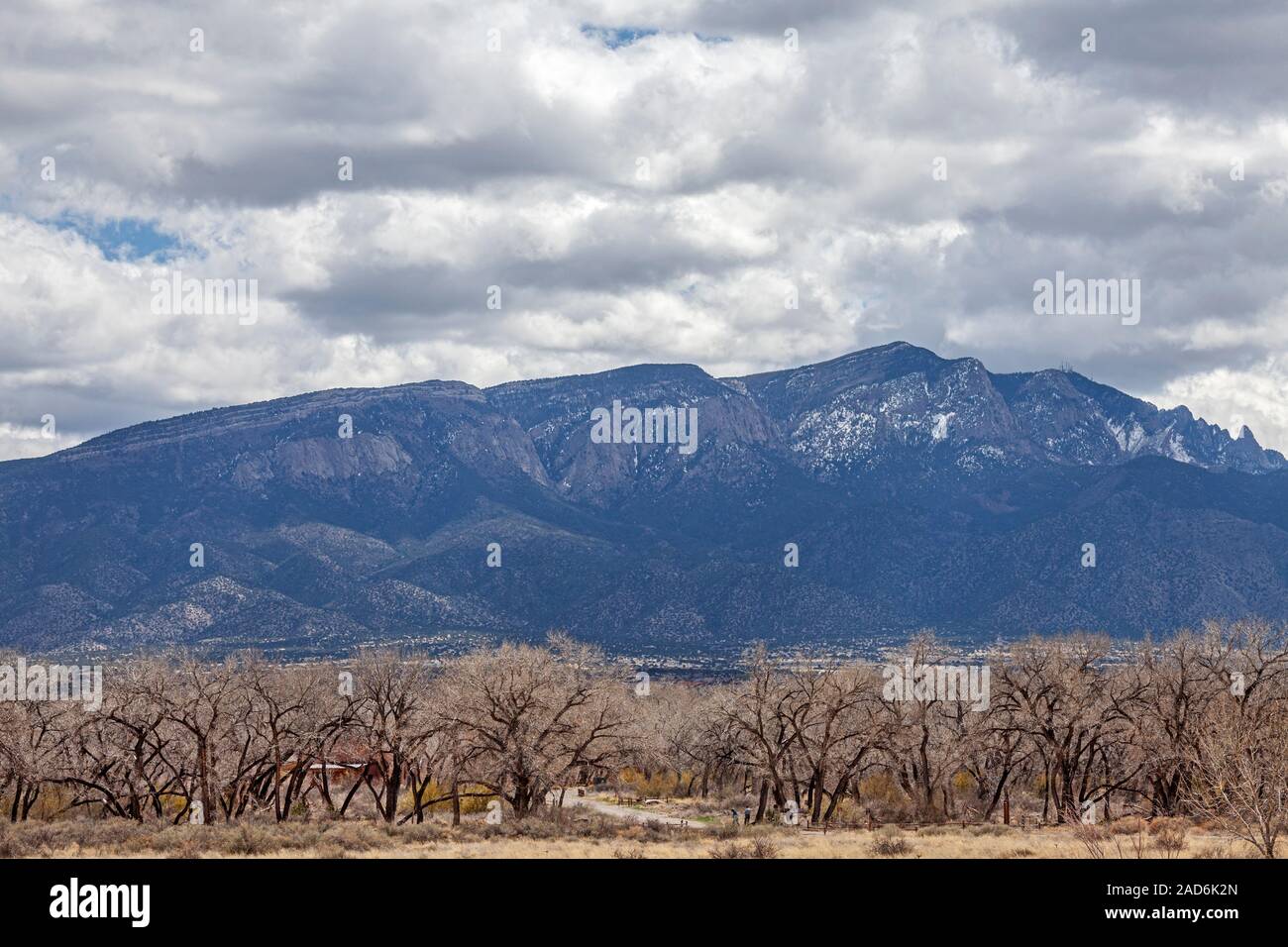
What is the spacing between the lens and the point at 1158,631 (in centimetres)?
18950

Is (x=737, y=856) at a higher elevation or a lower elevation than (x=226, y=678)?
lower

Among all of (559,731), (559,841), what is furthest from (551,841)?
(559,731)

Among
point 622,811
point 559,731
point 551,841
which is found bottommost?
point 622,811

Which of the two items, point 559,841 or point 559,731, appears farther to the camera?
point 559,731

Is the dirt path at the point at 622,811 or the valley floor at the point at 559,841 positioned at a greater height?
the valley floor at the point at 559,841

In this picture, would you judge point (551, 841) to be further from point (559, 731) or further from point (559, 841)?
point (559, 731)

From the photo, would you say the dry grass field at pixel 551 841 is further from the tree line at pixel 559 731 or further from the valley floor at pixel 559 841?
the tree line at pixel 559 731

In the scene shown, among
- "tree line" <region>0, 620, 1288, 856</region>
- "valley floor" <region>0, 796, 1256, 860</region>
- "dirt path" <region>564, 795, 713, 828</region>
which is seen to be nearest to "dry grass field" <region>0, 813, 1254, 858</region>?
"valley floor" <region>0, 796, 1256, 860</region>

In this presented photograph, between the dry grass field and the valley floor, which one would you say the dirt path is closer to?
the valley floor

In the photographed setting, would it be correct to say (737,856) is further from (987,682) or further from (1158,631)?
(1158,631)

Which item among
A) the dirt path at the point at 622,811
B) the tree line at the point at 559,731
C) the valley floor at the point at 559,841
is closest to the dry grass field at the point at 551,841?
the valley floor at the point at 559,841
